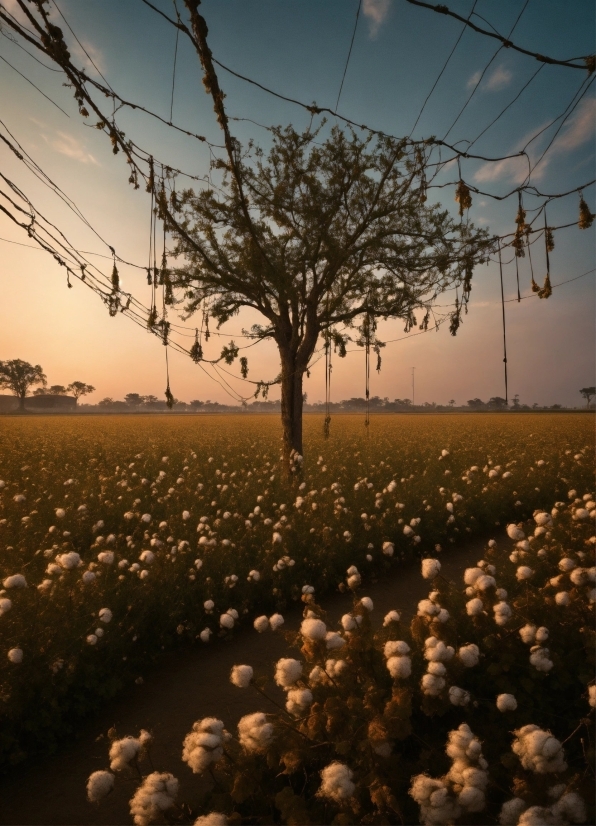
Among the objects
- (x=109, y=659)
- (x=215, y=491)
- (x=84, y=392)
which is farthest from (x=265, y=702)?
(x=84, y=392)

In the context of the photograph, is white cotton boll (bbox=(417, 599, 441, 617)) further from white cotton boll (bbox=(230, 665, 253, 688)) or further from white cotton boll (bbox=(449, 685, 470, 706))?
white cotton boll (bbox=(230, 665, 253, 688))

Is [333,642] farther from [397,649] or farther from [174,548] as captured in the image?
[174,548]

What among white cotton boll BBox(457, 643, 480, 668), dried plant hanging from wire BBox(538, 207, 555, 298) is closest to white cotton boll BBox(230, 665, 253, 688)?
white cotton boll BBox(457, 643, 480, 668)

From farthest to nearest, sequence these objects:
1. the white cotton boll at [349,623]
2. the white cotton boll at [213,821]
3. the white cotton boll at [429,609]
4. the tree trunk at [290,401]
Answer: the tree trunk at [290,401] < the white cotton boll at [429,609] < the white cotton boll at [349,623] < the white cotton boll at [213,821]

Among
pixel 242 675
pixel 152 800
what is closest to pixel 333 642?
pixel 242 675

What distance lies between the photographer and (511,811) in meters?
1.88

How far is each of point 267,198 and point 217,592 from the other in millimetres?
7654

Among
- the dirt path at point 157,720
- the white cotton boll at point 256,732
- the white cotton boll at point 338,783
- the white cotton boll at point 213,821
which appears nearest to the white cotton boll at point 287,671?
the white cotton boll at point 256,732

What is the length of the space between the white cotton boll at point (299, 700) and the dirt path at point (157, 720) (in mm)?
1137

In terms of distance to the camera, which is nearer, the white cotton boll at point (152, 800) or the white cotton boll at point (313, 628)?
the white cotton boll at point (152, 800)

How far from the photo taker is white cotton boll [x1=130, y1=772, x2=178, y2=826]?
75.8 inches

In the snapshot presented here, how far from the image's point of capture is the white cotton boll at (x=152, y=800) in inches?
75.8

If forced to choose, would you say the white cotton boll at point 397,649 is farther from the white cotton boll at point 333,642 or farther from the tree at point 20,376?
the tree at point 20,376

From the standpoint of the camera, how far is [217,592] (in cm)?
531
